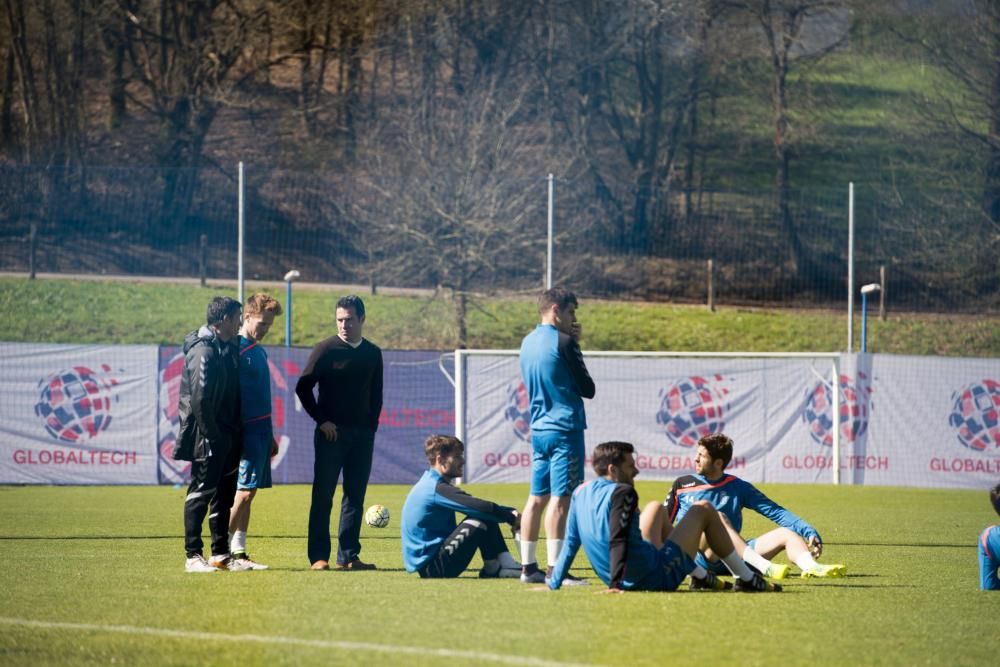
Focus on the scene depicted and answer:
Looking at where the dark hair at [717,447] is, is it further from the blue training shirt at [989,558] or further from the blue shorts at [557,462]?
the blue training shirt at [989,558]

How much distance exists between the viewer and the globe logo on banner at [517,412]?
20906 mm

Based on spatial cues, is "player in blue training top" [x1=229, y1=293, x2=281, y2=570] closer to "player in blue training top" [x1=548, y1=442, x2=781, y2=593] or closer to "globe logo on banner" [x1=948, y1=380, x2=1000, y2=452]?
"player in blue training top" [x1=548, y1=442, x2=781, y2=593]

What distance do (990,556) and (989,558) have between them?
21 millimetres

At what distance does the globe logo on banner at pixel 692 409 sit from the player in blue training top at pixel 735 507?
458 inches

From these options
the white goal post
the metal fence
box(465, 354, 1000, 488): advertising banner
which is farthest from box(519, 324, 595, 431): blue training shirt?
the metal fence

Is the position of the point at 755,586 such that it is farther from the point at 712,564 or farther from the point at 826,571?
the point at 826,571

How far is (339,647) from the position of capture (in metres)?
6.21

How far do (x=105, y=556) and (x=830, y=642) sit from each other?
5.88 meters

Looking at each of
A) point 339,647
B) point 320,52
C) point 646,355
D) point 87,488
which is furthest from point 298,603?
point 320,52

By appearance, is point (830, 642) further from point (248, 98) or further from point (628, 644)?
point (248, 98)

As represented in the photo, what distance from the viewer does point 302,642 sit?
20.8 ft

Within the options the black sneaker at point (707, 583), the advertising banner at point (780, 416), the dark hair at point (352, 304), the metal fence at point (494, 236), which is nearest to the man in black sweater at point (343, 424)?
the dark hair at point (352, 304)

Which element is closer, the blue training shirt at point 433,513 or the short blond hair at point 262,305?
the blue training shirt at point 433,513

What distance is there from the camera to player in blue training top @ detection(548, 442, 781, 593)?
7918 mm
